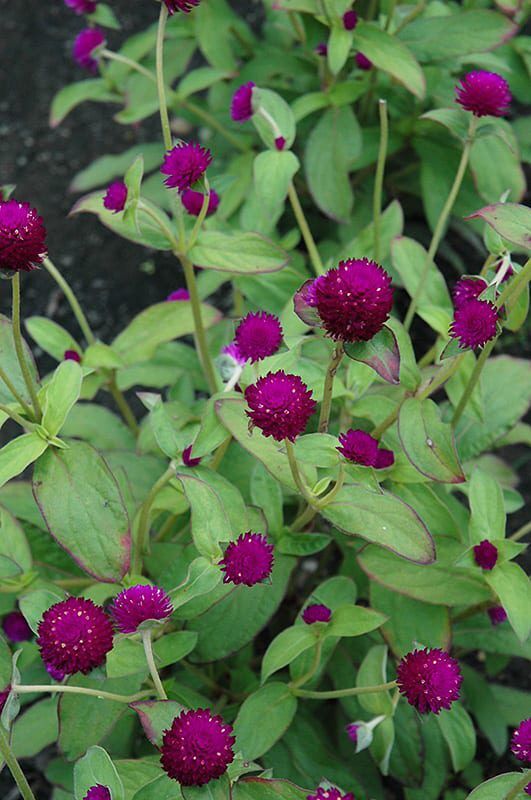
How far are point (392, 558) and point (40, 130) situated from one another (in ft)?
7.15

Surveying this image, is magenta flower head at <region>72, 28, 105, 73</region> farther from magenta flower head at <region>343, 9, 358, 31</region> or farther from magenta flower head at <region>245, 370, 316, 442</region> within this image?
magenta flower head at <region>245, 370, 316, 442</region>

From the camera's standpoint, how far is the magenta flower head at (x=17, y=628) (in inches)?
60.5

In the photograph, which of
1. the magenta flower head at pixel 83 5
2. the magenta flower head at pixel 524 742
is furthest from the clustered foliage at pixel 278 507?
the magenta flower head at pixel 83 5

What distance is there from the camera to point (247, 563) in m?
1.06

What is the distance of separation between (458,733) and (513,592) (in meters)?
0.28

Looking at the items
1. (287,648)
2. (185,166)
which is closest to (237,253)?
(185,166)

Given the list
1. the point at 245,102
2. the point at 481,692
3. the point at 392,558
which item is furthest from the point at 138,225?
the point at 481,692

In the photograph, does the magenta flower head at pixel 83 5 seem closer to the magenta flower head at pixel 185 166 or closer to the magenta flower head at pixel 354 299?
the magenta flower head at pixel 185 166

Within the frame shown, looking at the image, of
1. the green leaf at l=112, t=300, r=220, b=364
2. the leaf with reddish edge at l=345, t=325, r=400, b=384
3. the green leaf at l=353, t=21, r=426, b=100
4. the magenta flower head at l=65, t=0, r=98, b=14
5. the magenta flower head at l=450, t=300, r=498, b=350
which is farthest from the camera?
the magenta flower head at l=65, t=0, r=98, b=14

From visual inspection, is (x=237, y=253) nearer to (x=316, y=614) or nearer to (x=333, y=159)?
(x=316, y=614)

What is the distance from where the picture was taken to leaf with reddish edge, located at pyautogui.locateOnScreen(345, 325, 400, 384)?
1.01 m

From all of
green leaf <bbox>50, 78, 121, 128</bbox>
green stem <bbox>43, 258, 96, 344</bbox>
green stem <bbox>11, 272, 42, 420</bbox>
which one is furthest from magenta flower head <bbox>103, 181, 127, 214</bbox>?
green leaf <bbox>50, 78, 121, 128</bbox>

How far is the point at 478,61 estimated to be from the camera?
2076 mm

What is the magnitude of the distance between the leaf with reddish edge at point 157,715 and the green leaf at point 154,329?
71 cm
